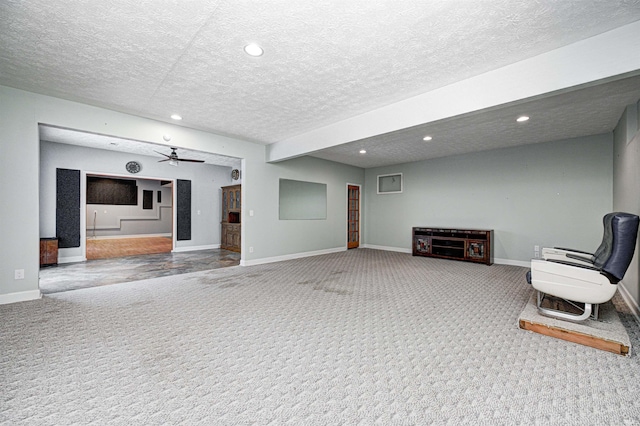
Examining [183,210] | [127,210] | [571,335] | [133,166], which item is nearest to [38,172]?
[133,166]

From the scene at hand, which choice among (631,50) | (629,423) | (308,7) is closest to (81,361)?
(308,7)

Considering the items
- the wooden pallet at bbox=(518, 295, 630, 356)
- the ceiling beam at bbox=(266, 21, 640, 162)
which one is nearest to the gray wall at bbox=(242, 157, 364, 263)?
the ceiling beam at bbox=(266, 21, 640, 162)

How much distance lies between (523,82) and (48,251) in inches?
337

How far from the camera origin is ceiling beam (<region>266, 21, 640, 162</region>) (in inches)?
89.2

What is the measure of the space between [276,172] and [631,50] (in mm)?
5524

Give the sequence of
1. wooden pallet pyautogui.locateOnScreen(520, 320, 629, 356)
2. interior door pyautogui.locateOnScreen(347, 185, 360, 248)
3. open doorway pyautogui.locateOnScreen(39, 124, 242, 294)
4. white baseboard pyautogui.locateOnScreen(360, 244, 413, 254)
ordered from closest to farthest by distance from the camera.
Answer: wooden pallet pyautogui.locateOnScreen(520, 320, 629, 356) → open doorway pyautogui.locateOnScreen(39, 124, 242, 294) → white baseboard pyautogui.locateOnScreen(360, 244, 413, 254) → interior door pyautogui.locateOnScreen(347, 185, 360, 248)

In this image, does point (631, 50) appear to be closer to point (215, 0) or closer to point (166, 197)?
point (215, 0)

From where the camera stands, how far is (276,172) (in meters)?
6.49

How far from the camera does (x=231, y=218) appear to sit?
A: 8680mm

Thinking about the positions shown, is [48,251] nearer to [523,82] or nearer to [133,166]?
[133,166]

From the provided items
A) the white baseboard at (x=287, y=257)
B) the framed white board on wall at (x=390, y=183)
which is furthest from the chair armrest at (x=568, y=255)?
the white baseboard at (x=287, y=257)

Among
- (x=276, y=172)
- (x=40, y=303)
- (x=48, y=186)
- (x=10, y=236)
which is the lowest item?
(x=40, y=303)

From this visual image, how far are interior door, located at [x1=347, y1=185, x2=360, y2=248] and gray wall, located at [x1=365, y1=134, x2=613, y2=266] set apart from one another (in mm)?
1238

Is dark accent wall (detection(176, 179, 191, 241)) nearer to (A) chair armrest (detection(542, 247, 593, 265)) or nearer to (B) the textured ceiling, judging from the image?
(B) the textured ceiling
